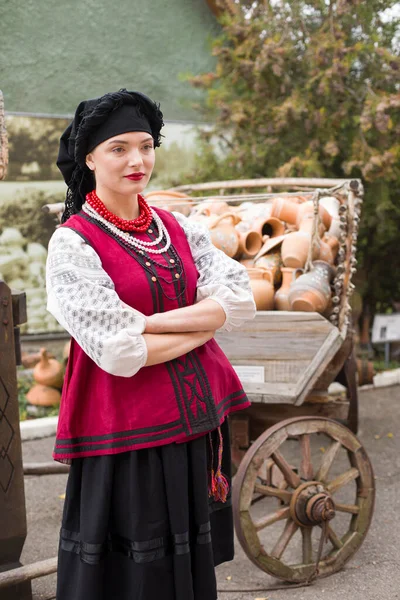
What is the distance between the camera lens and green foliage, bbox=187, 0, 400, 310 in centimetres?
598

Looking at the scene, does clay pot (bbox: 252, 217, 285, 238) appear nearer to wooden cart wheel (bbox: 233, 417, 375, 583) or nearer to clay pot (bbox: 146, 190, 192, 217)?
clay pot (bbox: 146, 190, 192, 217)

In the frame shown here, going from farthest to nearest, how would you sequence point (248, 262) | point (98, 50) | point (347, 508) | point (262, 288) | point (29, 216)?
point (98, 50), point (29, 216), point (248, 262), point (262, 288), point (347, 508)

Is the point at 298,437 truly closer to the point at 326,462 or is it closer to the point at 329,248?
the point at 326,462

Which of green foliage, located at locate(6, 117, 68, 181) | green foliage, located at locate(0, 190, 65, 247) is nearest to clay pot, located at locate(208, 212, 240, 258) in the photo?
green foliage, located at locate(0, 190, 65, 247)

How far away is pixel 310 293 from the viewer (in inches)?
133

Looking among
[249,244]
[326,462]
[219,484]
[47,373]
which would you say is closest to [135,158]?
[219,484]

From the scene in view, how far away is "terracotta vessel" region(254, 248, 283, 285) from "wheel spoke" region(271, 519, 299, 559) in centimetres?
130

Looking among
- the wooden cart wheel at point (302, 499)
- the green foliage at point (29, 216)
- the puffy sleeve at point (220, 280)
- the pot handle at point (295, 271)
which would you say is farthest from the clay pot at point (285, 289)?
the green foliage at point (29, 216)

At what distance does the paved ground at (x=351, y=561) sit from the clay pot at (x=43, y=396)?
55 cm

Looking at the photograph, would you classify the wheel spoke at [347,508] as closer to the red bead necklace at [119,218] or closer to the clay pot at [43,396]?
the red bead necklace at [119,218]

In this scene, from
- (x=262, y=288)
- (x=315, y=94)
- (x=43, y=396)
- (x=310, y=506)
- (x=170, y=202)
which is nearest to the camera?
(x=310, y=506)

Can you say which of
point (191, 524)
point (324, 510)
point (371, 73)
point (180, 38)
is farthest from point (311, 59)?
point (191, 524)

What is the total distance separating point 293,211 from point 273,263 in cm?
43

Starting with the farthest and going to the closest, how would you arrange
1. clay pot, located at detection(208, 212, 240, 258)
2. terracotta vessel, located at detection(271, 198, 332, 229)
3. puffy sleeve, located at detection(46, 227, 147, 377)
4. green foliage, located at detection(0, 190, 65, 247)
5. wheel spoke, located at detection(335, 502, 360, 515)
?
green foliage, located at detection(0, 190, 65, 247), terracotta vessel, located at detection(271, 198, 332, 229), clay pot, located at detection(208, 212, 240, 258), wheel spoke, located at detection(335, 502, 360, 515), puffy sleeve, located at detection(46, 227, 147, 377)
